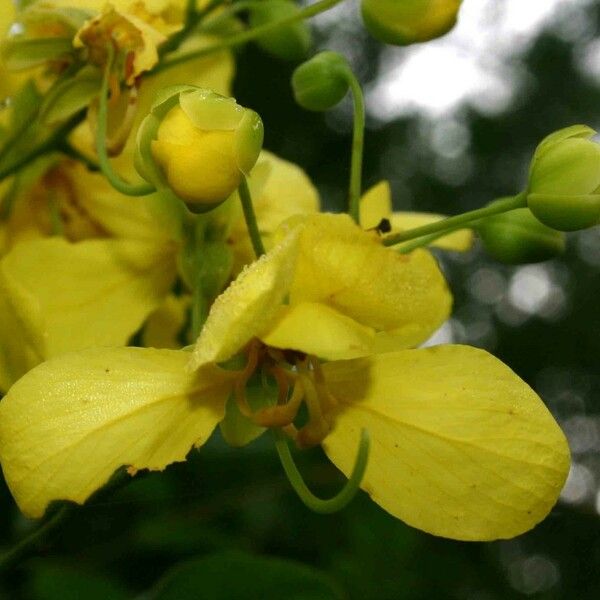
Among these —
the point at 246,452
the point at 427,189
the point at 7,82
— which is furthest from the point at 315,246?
the point at 427,189

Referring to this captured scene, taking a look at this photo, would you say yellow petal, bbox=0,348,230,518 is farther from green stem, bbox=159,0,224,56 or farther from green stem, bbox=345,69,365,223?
green stem, bbox=159,0,224,56

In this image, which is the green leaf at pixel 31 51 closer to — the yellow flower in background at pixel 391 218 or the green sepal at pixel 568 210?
the yellow flower in background at pixel 391 218

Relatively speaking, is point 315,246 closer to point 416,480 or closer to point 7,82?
point 416,480

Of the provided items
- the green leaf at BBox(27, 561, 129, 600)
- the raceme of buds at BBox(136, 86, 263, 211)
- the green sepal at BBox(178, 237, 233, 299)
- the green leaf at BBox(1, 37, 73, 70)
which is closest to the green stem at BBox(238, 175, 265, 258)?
the raceme of buds at BBox(136, 86, 263, 211)

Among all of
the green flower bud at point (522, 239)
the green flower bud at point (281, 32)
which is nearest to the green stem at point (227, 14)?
the green flower bud at point (281, 32)

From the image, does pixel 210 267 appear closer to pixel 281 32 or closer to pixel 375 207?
pixel 375 207

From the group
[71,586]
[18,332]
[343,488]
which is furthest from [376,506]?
[343,488]
